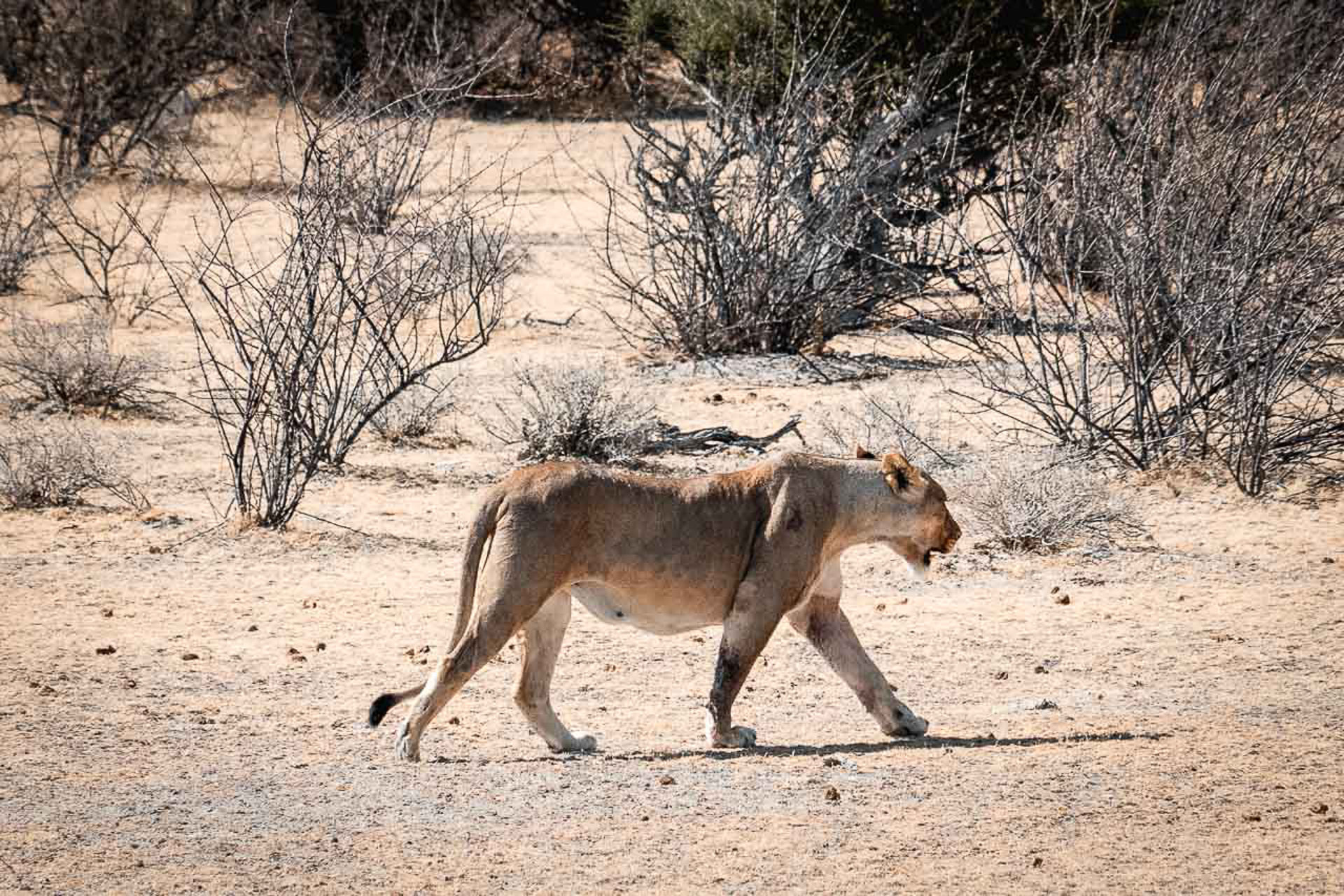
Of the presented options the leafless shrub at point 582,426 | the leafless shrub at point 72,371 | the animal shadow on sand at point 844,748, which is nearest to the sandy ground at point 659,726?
the animal shadow on sand at point 844,748

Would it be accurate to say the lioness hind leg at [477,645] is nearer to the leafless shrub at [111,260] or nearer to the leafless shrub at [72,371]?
the leafless shrub at [72,371]

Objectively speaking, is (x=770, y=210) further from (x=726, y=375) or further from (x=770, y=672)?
(x=770, y=672)

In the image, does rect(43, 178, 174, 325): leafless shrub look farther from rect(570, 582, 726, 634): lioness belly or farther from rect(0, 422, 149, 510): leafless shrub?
rect(570, 582, 726, 634): lioness belly

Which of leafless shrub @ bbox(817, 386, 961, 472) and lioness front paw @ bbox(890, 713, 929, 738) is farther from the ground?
lioness front paw @ bbox(890, 713, 929, 738)

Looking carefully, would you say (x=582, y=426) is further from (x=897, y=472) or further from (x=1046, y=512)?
(x=897, y=472)

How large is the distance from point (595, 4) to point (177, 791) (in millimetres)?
29486

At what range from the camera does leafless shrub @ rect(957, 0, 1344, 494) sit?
462 inches

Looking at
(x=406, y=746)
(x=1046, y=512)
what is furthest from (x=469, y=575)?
(x=1046, y=512)

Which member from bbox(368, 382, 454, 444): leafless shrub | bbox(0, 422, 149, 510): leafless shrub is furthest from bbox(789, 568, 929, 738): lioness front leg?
bbox(368, 382, 454, 444): leafless shrub

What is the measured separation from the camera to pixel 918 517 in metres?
6.83

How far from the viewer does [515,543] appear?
6.24 meters

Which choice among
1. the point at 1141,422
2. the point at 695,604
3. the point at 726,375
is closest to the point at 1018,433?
the point at 1141,422

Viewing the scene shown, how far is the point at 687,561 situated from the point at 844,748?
973 mm

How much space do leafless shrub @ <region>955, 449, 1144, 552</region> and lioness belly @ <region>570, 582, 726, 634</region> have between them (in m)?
4.32
